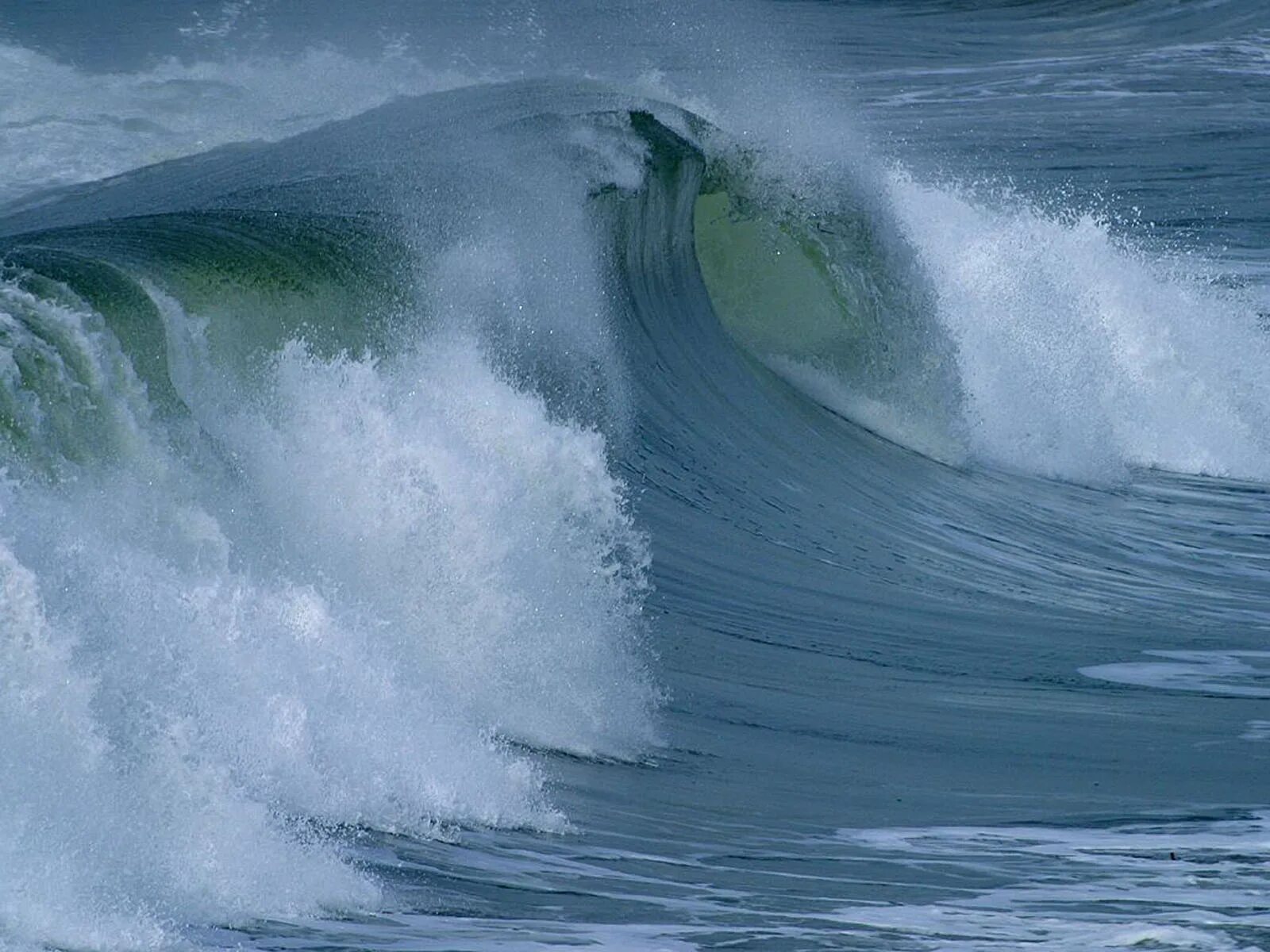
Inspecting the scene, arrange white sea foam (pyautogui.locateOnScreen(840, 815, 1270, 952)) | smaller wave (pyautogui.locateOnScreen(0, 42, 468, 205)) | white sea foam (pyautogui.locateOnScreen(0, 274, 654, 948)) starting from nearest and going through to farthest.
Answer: white sea foam (pyautogui.locateOnScreen(0, 274, 654, 948)), white sea foam (pyautogui.locateOnScreen(840, 815, 1270, 952)), smaller wave (pyautogui.locateOnScreen(0, 42, 468, 205))

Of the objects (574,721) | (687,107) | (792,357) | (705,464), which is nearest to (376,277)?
(705,464)

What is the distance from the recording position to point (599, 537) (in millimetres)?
6359

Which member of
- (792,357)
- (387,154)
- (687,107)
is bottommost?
(792,357)

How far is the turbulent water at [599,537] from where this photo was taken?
4.05m

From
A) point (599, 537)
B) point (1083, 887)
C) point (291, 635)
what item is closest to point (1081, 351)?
point (599, 537)

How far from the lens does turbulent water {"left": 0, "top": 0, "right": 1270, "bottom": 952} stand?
4.05m

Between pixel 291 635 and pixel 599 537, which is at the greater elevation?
pixel 599 537

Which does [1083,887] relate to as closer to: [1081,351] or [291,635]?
[291,635]

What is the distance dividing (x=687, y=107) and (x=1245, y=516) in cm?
383

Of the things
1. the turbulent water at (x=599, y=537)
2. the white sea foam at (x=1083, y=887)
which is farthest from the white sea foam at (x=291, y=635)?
the white sea foam at (x=1083, y=887)

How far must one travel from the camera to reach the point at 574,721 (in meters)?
5.41

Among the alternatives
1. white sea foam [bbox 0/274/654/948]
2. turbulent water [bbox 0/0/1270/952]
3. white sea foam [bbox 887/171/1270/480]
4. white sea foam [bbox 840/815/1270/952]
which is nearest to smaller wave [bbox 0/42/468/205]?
turbulent water [bbox 0/0/1270/952]

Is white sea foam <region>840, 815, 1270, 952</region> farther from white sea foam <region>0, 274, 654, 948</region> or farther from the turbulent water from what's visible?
white sea foam <region>0, 274, 654, 948</region>

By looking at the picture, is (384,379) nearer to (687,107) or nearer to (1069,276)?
(687,107)
